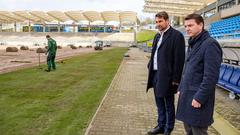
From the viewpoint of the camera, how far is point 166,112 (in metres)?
5.95

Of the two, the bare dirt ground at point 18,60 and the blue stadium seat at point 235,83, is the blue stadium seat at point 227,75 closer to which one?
the blue stadium seat at point 235,83

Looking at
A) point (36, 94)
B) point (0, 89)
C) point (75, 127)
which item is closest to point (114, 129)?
point (75, 127)

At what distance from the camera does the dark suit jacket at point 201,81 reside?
4012 mm

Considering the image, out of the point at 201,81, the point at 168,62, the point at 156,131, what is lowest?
the point at 156,131

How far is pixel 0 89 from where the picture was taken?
11164mm

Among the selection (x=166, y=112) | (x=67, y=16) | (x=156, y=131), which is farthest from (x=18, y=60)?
(x=67, y=16)

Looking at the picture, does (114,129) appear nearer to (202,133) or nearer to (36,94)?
(202,133)

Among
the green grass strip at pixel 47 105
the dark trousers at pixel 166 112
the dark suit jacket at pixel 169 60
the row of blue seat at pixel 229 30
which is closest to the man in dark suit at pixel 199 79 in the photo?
the dark suit jacket at pixel 169 60

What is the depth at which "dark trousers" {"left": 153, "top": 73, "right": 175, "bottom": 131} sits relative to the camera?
5.84 metres

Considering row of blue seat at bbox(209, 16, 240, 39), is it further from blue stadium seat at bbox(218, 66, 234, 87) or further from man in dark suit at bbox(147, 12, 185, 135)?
man in dark suit at bbox(147, 12, 185, 135)

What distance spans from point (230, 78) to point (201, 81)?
805cm

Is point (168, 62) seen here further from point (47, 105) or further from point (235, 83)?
point (235, 83)

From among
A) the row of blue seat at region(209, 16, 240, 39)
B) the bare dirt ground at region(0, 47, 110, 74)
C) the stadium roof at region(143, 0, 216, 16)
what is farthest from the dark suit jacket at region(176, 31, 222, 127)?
the stadium roof at region(143, 0, 216, 16)

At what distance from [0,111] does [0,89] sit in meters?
3.53
